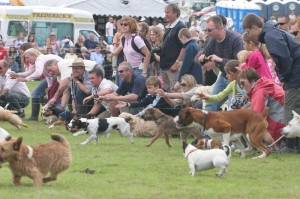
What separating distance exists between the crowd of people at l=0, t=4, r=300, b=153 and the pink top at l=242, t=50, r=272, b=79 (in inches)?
→ 0.6

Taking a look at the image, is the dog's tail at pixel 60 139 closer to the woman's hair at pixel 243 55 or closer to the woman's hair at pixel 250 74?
the woman's hair at pixel 250 74

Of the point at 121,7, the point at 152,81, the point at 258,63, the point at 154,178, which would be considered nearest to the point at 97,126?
the point at 152,81

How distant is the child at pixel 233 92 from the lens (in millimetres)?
12484

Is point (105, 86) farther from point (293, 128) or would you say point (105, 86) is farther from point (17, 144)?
point (17, 144)

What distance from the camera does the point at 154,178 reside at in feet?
31.3

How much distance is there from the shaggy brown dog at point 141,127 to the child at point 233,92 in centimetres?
205

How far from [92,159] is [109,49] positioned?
19.5m

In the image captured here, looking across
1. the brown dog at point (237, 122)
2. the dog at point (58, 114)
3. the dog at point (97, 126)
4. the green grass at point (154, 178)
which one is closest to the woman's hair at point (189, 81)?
the dog at point (97, 126)

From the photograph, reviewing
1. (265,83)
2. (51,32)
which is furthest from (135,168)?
(51,32)

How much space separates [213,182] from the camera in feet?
30.3

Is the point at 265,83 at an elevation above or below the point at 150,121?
above

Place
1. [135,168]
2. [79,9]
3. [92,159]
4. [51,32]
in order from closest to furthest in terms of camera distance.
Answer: [135,168] → [92,159] → [51,32] → [79,9]

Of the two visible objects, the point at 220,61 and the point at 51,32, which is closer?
the point at 220,61

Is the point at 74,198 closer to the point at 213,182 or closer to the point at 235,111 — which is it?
the point at 213,182
